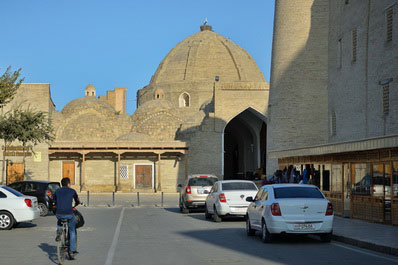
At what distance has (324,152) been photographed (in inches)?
892

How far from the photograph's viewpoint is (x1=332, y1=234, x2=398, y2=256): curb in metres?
11.9

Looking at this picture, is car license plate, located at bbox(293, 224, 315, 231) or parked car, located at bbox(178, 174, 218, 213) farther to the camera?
parked car, located at bbox(178, 174, 218, 213)

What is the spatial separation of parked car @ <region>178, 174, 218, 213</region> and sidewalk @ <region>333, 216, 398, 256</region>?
287 inches

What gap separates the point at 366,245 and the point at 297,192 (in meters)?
2.10

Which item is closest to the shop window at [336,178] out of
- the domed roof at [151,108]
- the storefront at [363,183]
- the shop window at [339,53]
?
the storefront at [363,183]

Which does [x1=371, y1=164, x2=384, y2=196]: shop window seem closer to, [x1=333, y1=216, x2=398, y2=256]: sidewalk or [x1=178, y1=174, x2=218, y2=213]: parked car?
[x1=333, y1=216, x2=398, y2=256]: sidewalk

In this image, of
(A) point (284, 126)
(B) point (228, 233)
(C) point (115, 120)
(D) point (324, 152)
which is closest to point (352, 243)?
(B) point (228, 233)

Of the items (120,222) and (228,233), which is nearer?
(228,233)

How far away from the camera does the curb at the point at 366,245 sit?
1189cm

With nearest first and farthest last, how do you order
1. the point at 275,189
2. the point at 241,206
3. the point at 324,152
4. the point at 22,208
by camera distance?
the point at 275,189 < the point at 22,208 < the point at 241,206 < the point at 324,152

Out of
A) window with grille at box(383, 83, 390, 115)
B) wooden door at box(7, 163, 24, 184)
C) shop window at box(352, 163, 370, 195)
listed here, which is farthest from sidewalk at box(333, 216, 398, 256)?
wooden door at box(7, 163, 24, 184)

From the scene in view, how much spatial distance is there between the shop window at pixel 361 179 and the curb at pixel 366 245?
5005 mm

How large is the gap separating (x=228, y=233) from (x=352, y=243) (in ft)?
12.4

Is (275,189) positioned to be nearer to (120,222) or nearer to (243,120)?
(120,222)
